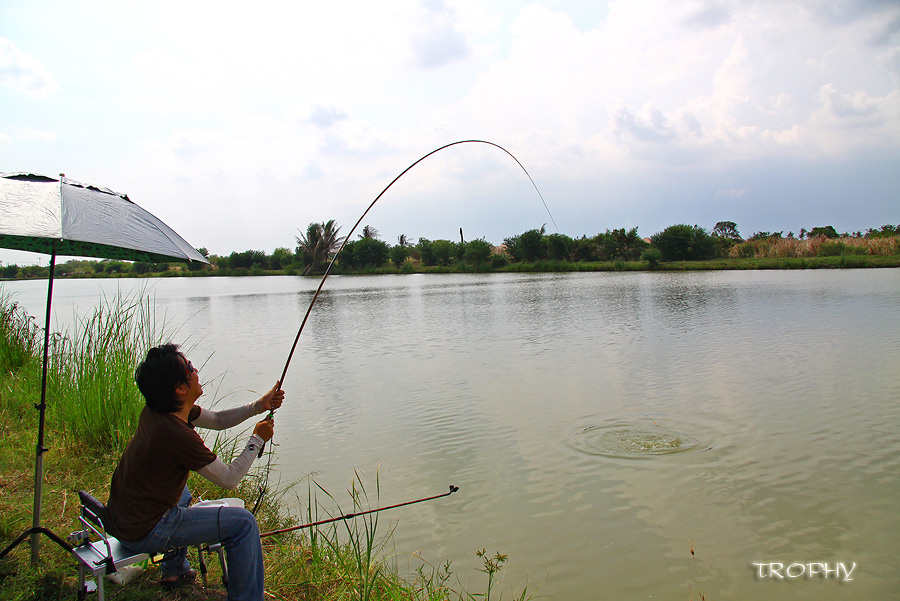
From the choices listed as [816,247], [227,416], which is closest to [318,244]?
[816,247]

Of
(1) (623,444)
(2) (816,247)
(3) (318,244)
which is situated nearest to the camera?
(1) (623,444)

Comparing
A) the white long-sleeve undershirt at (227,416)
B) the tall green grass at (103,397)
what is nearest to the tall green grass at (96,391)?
the tall green grass at (103,397)

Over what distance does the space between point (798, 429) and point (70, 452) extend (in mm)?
7106

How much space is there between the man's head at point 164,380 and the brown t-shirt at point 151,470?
5 centimetres

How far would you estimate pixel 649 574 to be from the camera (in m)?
3.79

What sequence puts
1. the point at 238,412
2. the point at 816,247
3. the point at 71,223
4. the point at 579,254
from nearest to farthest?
the point at 71,223 → the point at 238,412 → the point at 816,247 → the point at 579,254

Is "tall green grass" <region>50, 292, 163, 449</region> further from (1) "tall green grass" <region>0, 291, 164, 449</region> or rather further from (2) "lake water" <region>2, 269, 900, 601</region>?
(2) "lake water" <region>2, 269, 900, 601</region>

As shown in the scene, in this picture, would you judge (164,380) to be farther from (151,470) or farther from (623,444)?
(623,444)

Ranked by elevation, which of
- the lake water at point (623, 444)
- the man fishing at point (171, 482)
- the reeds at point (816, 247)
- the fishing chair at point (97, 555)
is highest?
the reeds at point (816, 247)

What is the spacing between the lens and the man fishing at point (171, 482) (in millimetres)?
2570

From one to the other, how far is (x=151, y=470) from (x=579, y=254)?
47.7m

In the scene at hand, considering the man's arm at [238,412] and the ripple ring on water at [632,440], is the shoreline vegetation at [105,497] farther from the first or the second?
the ripple ring on water at [632,440]

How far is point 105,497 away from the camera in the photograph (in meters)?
4.30

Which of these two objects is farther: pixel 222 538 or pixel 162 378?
pixel 222 538
